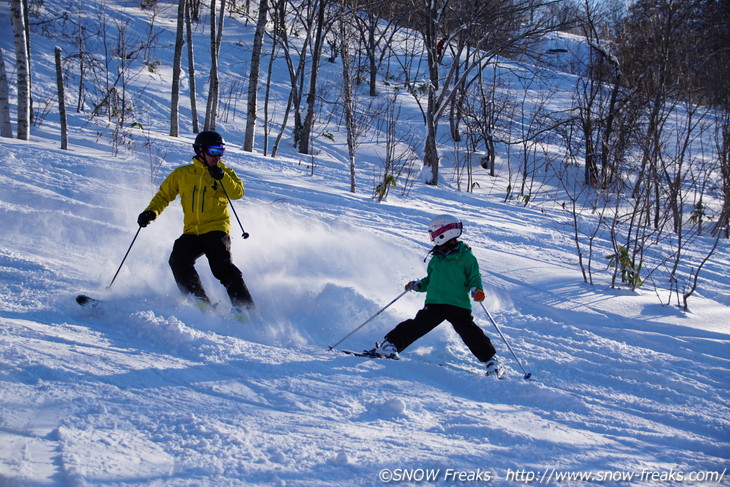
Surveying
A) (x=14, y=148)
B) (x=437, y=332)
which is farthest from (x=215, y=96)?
(x=437, y=332)

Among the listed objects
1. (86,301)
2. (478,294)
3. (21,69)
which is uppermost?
(21,69)

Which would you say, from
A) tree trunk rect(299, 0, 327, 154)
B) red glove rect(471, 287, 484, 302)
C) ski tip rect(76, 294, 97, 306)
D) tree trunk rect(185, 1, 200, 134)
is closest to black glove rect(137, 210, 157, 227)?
ski tip rect(76, 294, 97, 306)

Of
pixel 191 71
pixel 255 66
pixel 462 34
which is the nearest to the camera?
pixel 255 66

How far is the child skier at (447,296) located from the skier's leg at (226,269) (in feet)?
3.71

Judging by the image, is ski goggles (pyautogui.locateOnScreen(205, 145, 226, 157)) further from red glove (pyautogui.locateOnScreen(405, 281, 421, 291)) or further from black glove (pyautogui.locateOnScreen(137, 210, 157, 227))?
red glove (pyautogui.locateOnScreen(405, 281, 421, 291))

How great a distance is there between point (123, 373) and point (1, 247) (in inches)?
108

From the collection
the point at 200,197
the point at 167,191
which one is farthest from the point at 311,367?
the point at 167,191

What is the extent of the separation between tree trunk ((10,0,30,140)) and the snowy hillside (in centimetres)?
172

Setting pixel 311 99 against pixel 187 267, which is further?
pixel 311 99

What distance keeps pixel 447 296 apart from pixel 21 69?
29.4ft

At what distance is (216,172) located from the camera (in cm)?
418

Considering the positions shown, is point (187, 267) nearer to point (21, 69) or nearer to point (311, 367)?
point (311, 367)

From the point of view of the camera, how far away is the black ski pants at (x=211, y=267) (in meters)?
4.06

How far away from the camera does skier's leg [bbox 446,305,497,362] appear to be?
364 centimetres
